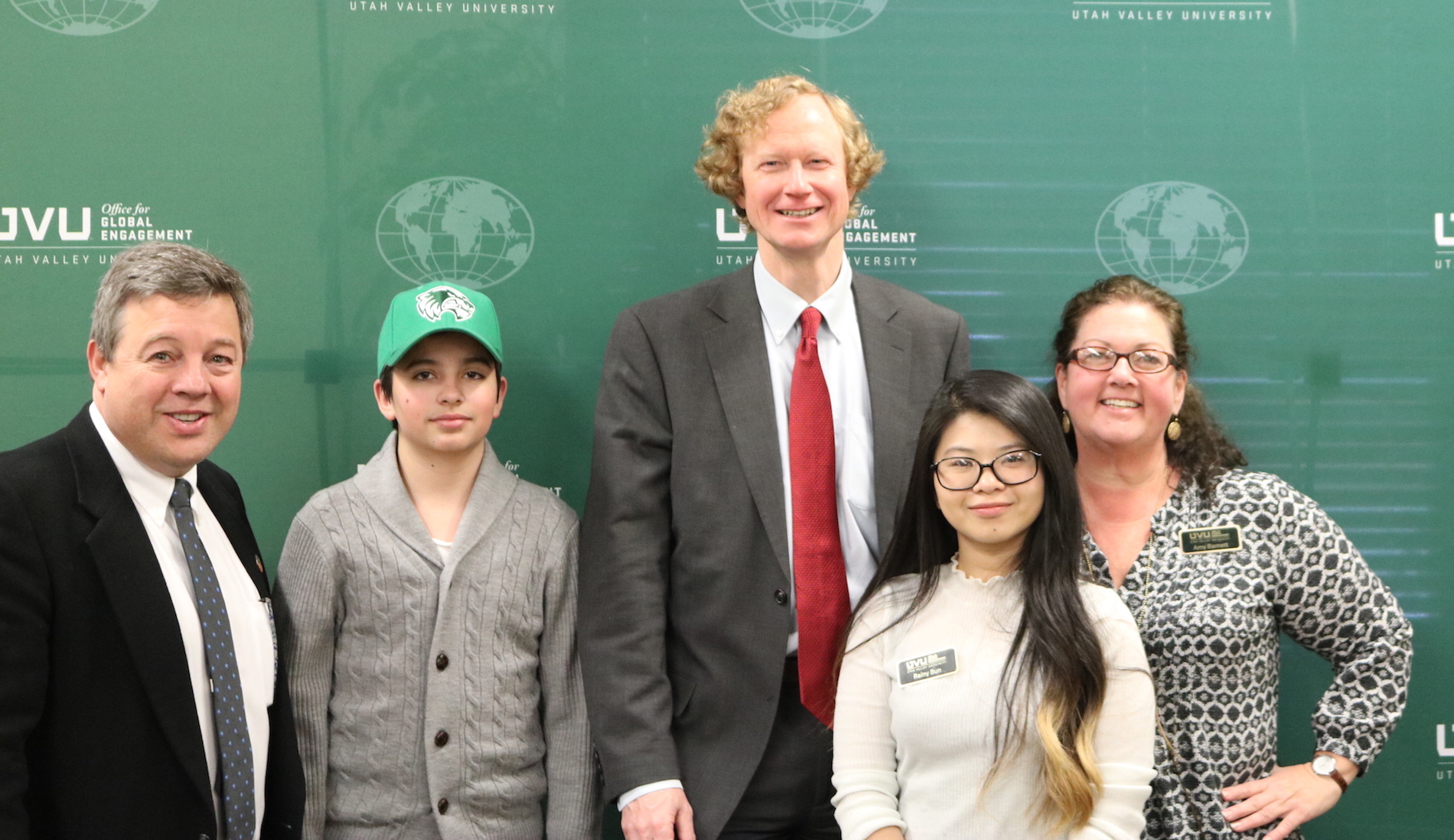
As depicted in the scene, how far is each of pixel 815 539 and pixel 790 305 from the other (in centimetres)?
49

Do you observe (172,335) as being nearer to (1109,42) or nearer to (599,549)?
(599,549)

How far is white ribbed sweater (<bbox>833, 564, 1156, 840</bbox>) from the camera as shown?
5.89ft

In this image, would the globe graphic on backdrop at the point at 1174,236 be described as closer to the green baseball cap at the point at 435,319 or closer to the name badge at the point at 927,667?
the name badge at the point at 927,667

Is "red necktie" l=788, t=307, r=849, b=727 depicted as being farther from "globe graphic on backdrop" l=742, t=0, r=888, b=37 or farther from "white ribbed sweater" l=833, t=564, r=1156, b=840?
"globe graphic on backdrop" l=742, t=0, r=888, b=37

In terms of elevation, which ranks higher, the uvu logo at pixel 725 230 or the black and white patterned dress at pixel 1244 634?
the uvu logo at pixel 725 230

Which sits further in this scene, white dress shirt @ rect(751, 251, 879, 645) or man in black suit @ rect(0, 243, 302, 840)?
white dress shirt @ rect(751, 251, 879, 645)

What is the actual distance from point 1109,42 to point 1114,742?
1791 mm

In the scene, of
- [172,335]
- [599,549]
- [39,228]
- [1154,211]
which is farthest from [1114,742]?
[39,228]

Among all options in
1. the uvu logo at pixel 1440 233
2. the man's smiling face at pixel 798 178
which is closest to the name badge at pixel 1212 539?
the man's smiling face at pixel 798 178

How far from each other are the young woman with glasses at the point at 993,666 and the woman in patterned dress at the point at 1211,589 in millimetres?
331

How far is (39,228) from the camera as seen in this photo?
8.81 ft

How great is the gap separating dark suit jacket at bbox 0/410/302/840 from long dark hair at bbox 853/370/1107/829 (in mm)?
1181

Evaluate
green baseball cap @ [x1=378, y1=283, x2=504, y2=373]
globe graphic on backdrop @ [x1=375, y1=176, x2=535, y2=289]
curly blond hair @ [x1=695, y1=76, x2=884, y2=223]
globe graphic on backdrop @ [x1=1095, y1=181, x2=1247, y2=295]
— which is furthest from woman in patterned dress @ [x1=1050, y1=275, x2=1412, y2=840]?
globe graphic on backdrop @ [x1=375, y1=176, x2=535, y2=289]

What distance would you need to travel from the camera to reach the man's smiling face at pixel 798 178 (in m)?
2.25
